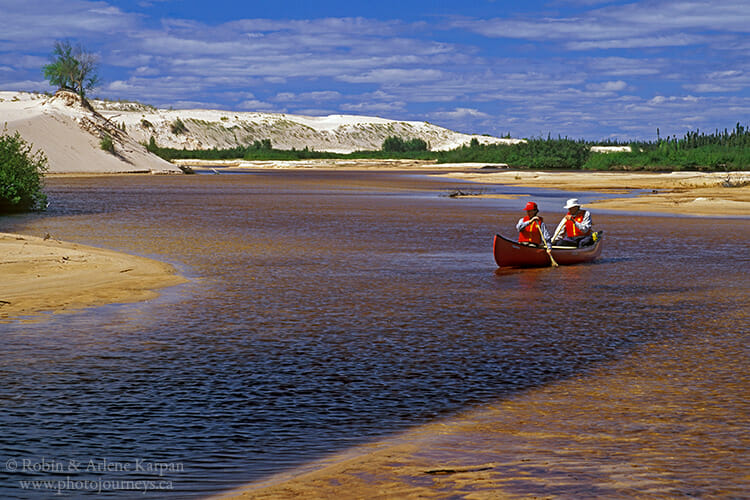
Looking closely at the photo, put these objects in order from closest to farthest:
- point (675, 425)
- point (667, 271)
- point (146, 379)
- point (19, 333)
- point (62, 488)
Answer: point (62, 488)
point (675, 425)
point (146, 379)
point (19, 333)
point (667, 271)

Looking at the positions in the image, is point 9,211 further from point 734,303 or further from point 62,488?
point 62,488

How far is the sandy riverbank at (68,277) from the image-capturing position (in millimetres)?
14789

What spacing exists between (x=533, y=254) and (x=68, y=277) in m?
9.48

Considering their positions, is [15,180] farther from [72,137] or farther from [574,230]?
[72,137]

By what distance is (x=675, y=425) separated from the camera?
27.2 ft

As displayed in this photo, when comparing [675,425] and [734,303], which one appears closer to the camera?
[675,425]

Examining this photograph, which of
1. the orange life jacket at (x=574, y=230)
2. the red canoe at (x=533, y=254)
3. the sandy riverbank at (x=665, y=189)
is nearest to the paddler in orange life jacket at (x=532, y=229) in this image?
the red canoe at (x=533, y=254)

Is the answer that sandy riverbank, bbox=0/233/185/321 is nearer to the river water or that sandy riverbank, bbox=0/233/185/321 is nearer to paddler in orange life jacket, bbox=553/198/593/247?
the river water

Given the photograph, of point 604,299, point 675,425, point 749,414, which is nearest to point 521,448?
point 675,425

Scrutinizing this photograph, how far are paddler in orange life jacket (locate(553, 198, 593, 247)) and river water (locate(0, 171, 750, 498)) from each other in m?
0.73

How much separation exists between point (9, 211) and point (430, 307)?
963 inches

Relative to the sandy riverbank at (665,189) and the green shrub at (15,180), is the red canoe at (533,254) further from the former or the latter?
the green shrub at (15,180)

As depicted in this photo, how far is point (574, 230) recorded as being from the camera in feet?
70.9

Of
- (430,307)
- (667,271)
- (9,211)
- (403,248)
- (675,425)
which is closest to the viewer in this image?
(675,425)
